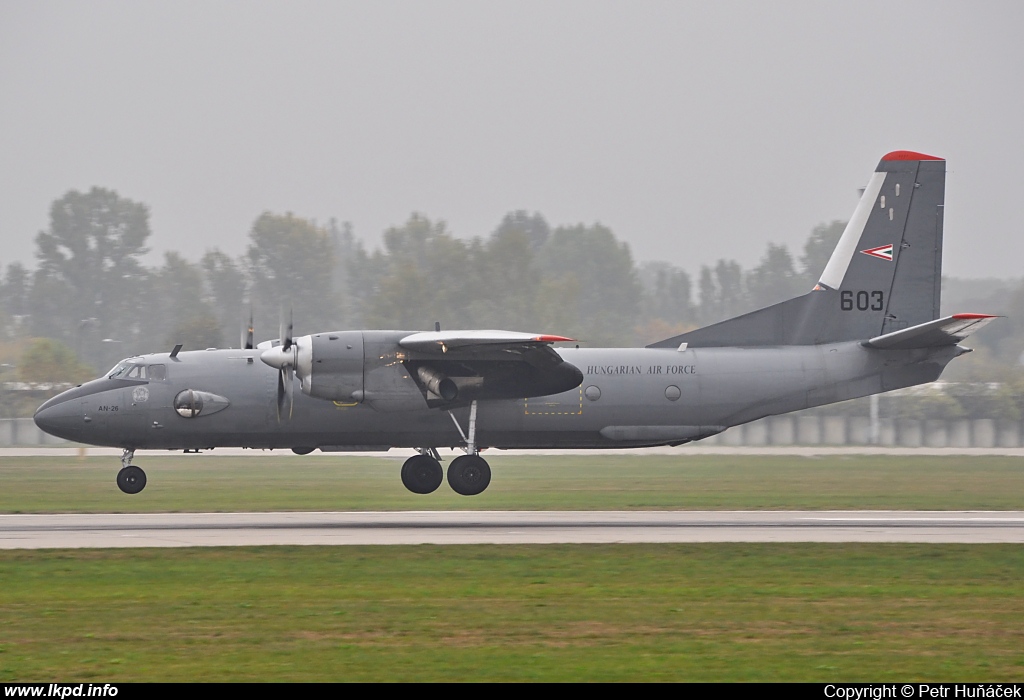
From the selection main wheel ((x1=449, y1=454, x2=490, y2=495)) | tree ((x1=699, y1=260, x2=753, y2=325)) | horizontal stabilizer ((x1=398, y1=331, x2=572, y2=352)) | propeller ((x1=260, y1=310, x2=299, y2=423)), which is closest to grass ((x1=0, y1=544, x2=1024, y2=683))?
horizontal stabilizer ((x1=398, y1=331, x2=572, y2=352))

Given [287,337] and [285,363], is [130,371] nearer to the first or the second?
[287,337]

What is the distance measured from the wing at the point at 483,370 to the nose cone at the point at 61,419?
712cm

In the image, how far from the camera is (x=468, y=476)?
23719 millimetres

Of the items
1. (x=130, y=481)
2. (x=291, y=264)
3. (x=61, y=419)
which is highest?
(x=291, y=264)

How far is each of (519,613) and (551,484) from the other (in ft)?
65.4

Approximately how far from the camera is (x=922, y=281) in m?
26.3

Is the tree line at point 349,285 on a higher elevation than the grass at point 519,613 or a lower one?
higher

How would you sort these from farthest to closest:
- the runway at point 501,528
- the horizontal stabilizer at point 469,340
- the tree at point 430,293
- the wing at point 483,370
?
the tree at point 430,293, the wing at point 483,370, the horizontal stabilizer at point 469,340, the runway at point 501,528

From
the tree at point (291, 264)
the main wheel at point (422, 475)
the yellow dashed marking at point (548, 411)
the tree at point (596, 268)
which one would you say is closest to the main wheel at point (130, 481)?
the main wheel at point (422, 475)

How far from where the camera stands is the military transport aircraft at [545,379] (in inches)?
911

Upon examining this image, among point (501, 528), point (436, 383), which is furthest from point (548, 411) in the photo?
point (501, 528)

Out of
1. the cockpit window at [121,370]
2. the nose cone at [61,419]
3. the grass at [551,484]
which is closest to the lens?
the nose cone at [61,419]

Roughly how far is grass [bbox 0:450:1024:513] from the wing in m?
4.02

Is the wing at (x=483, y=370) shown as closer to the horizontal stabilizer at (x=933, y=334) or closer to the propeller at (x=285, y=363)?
the propeller at (x=285, y=363)
